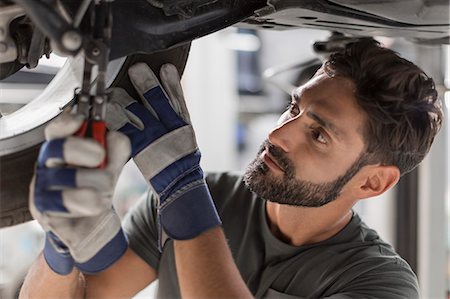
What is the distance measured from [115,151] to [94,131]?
0.04m

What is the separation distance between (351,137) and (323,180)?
9cm

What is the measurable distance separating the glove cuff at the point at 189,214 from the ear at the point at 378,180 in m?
0.37

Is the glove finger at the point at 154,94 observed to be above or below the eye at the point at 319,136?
above

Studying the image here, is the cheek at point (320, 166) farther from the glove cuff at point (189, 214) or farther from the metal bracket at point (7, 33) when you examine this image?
the metal bracket at point (7, 33)

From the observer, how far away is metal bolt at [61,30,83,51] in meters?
0.69

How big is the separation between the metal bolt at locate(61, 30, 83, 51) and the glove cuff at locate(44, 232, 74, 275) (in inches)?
9.7

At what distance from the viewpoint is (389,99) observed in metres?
1.10

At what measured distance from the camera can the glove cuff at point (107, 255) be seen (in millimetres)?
846

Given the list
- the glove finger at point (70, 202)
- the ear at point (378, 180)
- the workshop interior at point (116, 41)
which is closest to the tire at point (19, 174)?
the workshop interior at point (116, 41)

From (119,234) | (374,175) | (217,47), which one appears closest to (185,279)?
(119,234)

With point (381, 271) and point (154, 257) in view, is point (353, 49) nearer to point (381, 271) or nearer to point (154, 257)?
point (381, 271)

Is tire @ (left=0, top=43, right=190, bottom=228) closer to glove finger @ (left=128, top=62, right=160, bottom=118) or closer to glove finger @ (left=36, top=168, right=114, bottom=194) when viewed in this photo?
glove finger @ (left=128, top=62, right=160, bottom=118)

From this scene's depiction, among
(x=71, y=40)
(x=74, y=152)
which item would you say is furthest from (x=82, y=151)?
(x=71, y=40)

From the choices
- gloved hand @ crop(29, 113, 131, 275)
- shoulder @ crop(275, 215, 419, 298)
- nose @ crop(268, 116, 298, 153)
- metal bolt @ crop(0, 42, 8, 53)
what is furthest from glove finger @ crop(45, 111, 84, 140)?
shoulder @ crop(275, 215, 419, 298)
